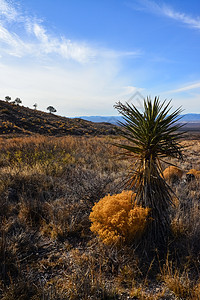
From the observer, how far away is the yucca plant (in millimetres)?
2354

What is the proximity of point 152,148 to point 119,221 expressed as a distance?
3.84 ft

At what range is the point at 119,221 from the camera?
2.47m

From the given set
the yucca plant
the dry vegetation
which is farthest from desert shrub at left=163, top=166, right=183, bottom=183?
the yucca plant

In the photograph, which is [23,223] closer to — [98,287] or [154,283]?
[98,287]

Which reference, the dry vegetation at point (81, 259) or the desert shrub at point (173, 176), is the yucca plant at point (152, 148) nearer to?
the dry vegetation at point (81, 259)

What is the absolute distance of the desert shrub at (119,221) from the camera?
7.93ft

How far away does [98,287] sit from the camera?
6.32 feet

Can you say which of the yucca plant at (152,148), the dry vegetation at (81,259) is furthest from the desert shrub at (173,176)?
the yucca plant at (152,148)

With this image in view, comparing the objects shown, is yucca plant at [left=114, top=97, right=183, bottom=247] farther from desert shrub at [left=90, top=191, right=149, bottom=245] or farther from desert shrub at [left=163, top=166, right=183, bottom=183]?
desert shrub at [left=163, top=166, right=183, bottom=183]

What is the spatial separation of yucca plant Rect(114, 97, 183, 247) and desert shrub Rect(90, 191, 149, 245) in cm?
17

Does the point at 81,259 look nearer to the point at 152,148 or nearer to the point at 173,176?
the point at 152,148

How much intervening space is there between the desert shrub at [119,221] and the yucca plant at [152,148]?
172 millimetres

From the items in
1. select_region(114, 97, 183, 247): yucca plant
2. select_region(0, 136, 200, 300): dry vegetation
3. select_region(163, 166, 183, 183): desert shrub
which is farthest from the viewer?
select_region(163, 166, 183, 183): desert shrub

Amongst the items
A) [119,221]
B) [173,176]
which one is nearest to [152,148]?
[119,221]
